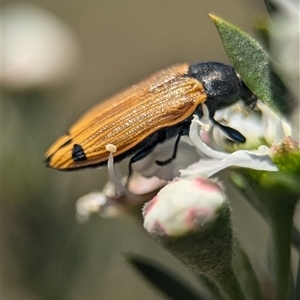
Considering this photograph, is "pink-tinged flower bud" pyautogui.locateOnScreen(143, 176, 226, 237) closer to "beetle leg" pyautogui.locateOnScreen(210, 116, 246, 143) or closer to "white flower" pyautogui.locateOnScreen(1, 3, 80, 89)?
"beetle leg" pyautogui.locateOnScreen(210, 116, 246, 143)

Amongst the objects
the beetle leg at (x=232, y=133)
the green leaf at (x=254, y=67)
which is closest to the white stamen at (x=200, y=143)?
the beetle leg at (x=232, y=133)

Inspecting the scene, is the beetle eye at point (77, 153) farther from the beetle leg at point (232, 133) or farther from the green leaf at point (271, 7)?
the green leaf at point (271, 7)

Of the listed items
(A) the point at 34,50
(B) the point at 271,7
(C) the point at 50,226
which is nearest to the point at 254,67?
(B) the point at 271,7

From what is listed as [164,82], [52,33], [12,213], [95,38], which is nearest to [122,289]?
[12,213]

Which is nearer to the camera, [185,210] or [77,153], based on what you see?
[185,210]

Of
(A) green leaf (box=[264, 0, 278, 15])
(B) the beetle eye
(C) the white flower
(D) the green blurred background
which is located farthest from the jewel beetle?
(C) the white flower

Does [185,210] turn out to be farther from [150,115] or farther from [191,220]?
[150,115]

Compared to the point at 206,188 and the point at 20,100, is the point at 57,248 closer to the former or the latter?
the point at 20,100

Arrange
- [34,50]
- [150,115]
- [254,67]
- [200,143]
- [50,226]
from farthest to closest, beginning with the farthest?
[34,50] < [50,226] < [150,115] < [200,143] < [254,67]
